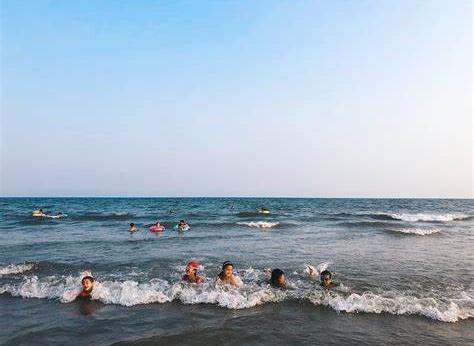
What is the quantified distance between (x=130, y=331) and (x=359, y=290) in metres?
6.78

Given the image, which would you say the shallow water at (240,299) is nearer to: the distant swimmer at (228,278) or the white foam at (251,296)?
the white foam at (251,296)

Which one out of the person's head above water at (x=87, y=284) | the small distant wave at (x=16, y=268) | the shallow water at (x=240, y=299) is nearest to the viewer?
the shallow water at (x=240, y=299)

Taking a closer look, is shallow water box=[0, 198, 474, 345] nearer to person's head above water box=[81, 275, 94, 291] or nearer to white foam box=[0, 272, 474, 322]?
white foam box=[0, 272, 474, 322]

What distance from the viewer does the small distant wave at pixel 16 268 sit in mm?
13602

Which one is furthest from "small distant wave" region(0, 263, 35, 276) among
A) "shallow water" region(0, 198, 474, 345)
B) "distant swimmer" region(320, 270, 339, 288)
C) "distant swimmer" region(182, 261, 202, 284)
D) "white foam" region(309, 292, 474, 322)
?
"distant swimmer" region(320, 270, 339, 288)

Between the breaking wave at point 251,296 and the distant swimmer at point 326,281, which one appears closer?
the breaking wave at point 251,296

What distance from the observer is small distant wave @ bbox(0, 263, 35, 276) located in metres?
13.6

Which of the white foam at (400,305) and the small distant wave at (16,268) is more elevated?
the white foam at (400,305)

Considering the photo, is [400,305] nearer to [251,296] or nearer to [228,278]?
[251,296]

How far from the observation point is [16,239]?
23344 millimetres

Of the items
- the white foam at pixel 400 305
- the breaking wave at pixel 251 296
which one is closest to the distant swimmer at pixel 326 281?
the breaking wave at pixel 251 296

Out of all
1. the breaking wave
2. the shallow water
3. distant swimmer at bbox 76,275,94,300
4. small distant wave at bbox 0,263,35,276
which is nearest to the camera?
the shallow water

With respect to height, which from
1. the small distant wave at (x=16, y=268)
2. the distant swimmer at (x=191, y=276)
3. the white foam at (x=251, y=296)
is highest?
the distant swimmer at (x=191, y=276)

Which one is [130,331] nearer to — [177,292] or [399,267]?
[177,292]
